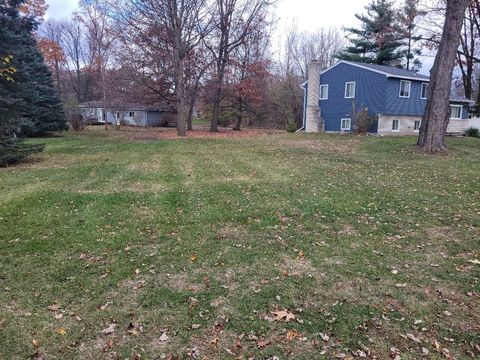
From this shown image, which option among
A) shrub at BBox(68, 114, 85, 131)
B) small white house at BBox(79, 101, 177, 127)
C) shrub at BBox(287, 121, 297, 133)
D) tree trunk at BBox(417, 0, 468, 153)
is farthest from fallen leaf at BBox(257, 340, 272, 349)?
small white house at BBox(79, 101, 177, 127)

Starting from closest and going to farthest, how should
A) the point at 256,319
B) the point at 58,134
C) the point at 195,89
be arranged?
the point at 256,319, the point at 58,134, the point at 195,89

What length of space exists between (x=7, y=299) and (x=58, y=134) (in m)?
24.2

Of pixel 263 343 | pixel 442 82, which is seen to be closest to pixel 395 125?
pixel 442 82

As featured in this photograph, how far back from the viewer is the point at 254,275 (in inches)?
172

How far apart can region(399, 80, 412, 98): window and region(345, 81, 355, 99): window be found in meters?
3.20

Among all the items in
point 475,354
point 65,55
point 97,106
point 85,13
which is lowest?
point 475,354

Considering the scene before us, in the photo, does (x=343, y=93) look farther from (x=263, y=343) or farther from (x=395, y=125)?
(x=263, y=343)

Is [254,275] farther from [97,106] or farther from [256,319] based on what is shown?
[97,106]

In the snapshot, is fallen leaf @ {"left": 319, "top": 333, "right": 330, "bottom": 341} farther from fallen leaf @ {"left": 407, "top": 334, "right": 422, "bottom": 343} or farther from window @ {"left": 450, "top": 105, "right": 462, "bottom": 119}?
window @ {"left": 450, "top": 105, "right": 462, "bottom": 119}

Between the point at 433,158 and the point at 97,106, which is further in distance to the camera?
the point at 97,106

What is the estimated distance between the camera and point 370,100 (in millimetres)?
26109

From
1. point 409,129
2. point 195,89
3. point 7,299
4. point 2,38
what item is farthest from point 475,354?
point 195,89

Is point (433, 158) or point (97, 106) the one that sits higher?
point (97, 106)

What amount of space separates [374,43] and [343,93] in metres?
11.1
